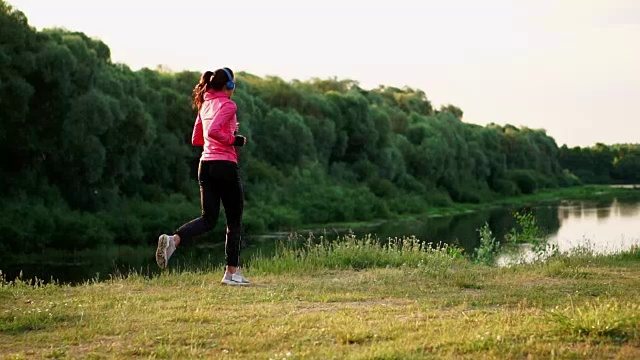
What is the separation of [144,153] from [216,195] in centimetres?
3160

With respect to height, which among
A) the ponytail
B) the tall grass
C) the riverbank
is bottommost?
the riverbank

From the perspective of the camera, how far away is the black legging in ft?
31.6

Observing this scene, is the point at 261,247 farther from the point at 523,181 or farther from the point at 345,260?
the point at 523,181

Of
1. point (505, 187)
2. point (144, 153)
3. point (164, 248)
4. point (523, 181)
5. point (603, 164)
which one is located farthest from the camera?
point (603, 164)

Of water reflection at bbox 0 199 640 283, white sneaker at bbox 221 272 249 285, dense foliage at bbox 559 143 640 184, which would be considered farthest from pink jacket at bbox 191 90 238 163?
dense foliage at bbox 559 143 640 184

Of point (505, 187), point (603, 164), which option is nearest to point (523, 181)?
point (505, 187)

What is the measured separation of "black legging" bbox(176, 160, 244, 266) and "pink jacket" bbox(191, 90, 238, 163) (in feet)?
0.35

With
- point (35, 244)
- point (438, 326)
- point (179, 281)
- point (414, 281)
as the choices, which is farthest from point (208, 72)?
point (35, 244)

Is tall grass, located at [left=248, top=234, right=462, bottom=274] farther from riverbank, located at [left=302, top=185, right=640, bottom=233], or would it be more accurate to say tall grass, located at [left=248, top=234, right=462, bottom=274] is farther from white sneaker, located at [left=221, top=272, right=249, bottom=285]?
riverbank, located at [left=302, top=185, right=640, bottom=233]

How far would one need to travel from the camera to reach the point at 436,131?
87.1 metres

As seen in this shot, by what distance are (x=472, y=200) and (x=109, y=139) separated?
4887cm

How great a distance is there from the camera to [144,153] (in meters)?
40.7

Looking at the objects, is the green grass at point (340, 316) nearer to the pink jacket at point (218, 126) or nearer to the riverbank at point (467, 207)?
the pink jacket at point (218, 126)

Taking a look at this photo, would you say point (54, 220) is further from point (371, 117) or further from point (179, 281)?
point (371, 117)
